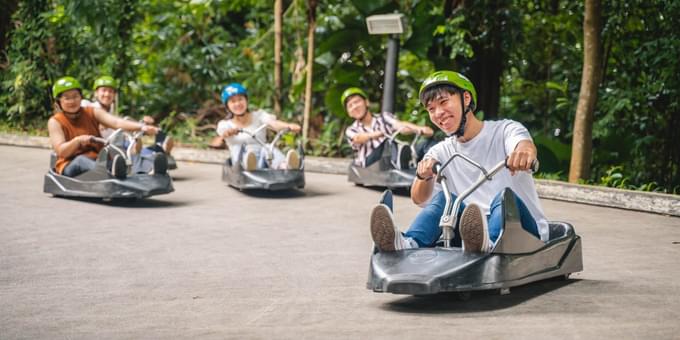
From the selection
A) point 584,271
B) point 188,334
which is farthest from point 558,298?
point 188,334

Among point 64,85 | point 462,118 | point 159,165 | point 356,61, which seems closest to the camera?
point 462,118

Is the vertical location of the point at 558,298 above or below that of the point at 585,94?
below

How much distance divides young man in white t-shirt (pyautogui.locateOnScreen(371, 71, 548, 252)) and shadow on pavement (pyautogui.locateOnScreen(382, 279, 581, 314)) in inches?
12.1

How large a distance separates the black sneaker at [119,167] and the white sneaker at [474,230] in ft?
Answer: 18.5

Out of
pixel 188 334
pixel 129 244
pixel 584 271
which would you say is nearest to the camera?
pixel 188 334

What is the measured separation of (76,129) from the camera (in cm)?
1084

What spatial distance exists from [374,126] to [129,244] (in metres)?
5.15

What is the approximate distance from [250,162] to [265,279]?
203 inches

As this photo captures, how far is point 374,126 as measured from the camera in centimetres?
1263

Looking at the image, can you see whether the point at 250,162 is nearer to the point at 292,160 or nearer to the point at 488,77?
the point at 292,160

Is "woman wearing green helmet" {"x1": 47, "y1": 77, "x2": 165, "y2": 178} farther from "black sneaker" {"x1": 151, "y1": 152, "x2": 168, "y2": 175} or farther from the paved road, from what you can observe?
the paved road

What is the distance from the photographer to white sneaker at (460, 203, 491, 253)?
5.41m

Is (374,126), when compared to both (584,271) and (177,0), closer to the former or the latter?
(584,271)

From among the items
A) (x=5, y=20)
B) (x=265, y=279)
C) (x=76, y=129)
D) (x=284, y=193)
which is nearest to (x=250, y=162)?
(x=284, y=193)
